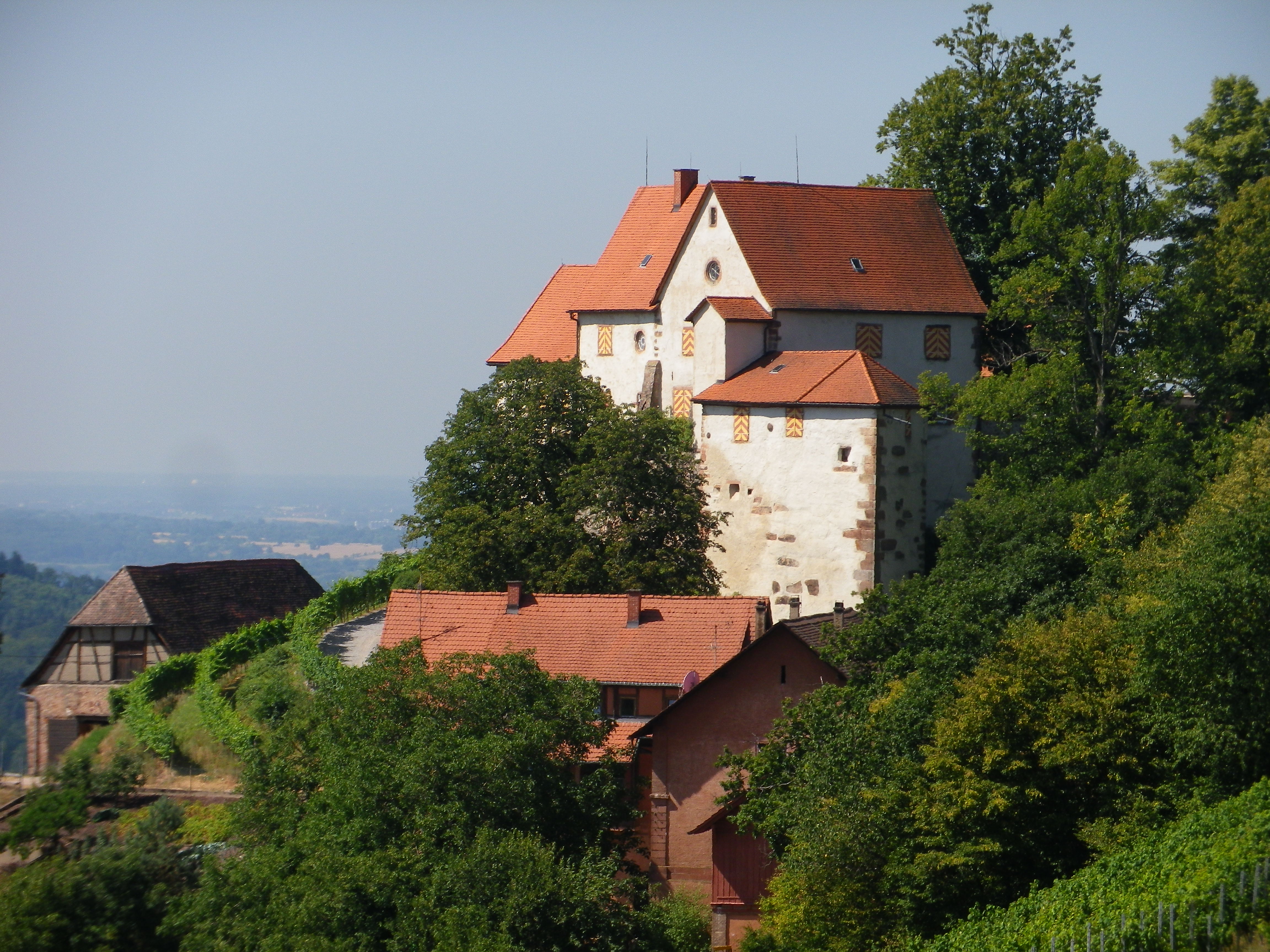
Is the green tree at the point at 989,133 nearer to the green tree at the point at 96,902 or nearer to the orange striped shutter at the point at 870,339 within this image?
the orange striped shutter at the point at 870,339

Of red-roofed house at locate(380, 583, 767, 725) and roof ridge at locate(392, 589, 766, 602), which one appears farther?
roof ridge at locate(392, 589, 766, 602)

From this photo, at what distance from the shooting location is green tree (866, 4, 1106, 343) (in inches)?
1962

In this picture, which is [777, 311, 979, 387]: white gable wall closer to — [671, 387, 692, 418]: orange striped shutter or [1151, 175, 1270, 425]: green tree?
[671, 387, 692, 418]: orange striped shutter

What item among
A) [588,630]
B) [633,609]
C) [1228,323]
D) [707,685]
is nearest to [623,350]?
[633,609]

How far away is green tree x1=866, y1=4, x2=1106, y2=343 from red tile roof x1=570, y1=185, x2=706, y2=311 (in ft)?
21.8

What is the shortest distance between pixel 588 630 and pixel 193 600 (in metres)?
18.8

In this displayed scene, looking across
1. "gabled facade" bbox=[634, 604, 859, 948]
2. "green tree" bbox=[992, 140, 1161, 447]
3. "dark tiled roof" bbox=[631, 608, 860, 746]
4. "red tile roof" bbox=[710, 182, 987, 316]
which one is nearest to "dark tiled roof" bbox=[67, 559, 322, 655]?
"red tile roof" bbox=[710, 182, 987, 316]

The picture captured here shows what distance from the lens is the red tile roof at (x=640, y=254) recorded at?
50844mm

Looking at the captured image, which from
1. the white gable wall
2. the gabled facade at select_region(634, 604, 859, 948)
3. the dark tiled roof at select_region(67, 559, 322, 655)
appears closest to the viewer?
the gabled facade at select_region(634, 604, 859, 948)

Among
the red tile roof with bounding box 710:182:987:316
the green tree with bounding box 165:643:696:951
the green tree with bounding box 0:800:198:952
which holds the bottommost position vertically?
the green tree with bounding box 0:800:198:952

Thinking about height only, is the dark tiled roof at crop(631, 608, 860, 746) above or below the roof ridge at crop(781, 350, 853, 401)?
below

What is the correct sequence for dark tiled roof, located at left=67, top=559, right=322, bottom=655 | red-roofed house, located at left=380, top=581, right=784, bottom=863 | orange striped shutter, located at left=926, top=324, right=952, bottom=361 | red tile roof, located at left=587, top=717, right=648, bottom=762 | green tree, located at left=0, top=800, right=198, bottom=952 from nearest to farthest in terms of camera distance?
green tree, located at left=0, top=800, right=198, bottom=952 < red tile roof, located at left=587, top=717, right=648, bottom=762 < red-roofed house, located at left=380, top=581, right=784, bottom=863 < orange striped shutter, located at left=926, top=324, right=952, bottom=361 < dark tiled roof, located at left=67, top=559, right=322, bottom=655

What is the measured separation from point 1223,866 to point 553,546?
72.5 feet

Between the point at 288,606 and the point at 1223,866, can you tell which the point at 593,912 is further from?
the point at 288,606
